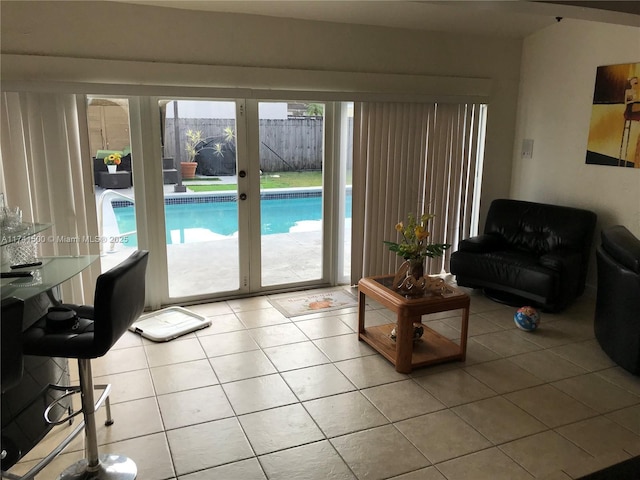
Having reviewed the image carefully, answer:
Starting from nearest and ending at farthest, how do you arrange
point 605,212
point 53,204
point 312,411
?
point 312,411, point 53,204, point 605,212

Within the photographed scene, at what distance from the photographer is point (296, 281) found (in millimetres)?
4891

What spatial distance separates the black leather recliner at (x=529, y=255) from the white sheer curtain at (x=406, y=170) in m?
0.47

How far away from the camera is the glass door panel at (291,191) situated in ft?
14.6

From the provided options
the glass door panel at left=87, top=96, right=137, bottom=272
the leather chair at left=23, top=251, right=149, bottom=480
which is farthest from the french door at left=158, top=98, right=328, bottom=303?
the leather chair at left=23, top=251, right=149, bottom=480

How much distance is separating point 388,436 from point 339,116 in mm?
3024

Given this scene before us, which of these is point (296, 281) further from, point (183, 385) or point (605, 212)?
point (605, 212)

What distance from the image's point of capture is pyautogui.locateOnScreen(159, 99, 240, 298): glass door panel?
13.6ft

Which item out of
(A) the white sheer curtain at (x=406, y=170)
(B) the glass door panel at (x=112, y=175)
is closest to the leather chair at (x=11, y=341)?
(B) the glass door panel at (x=112, y=175)

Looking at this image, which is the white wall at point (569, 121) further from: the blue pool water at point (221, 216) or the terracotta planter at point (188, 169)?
the terracotta planter at point (188, 169)

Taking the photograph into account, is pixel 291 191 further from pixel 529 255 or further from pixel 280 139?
pixel 529 255

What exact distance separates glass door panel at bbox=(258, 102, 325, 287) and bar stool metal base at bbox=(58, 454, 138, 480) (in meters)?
2.54

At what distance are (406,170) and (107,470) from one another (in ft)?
12.0

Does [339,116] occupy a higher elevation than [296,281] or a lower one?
higher

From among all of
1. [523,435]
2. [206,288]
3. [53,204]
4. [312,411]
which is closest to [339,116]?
[206,288]
